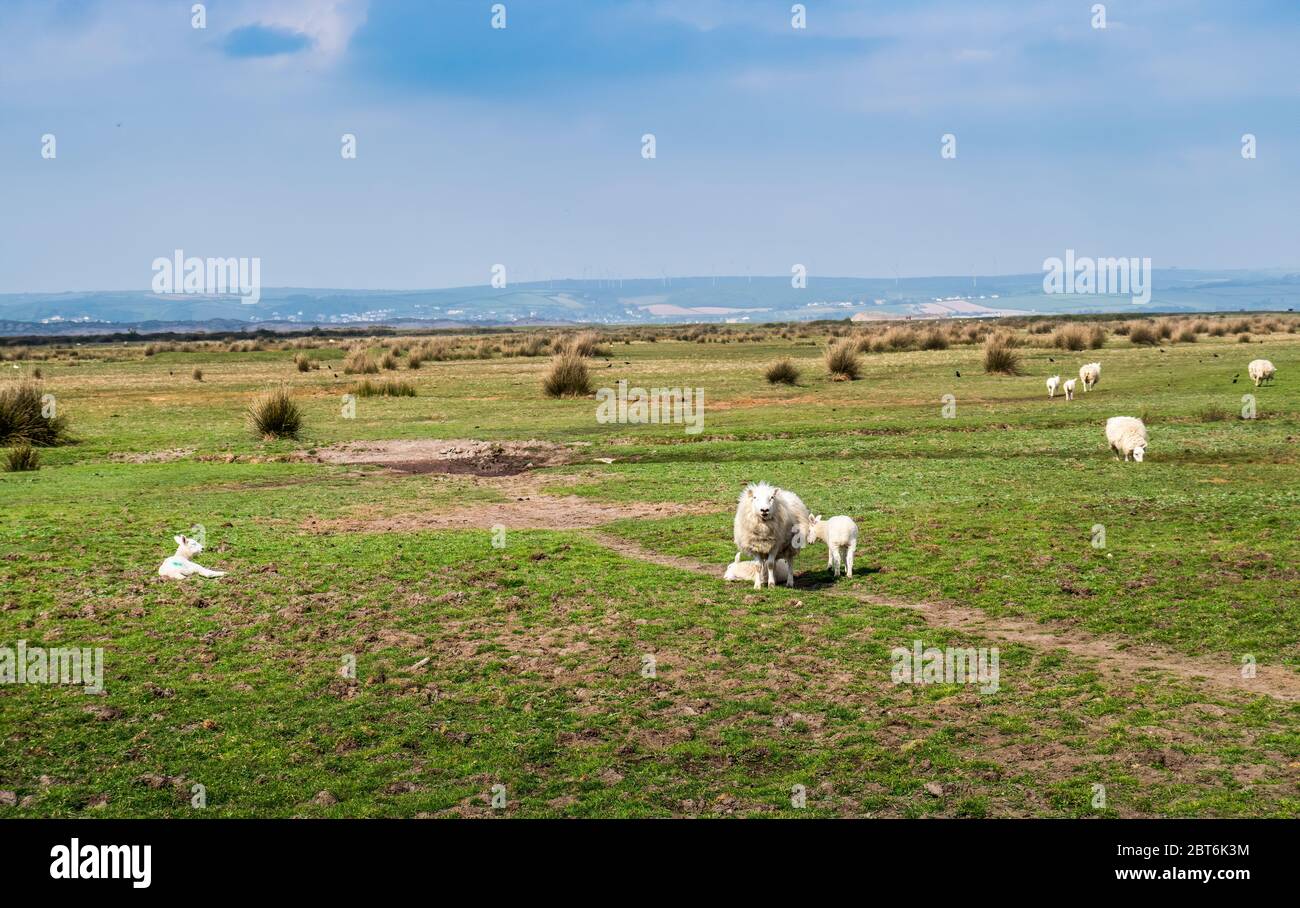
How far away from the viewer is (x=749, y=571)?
13844 millimetres

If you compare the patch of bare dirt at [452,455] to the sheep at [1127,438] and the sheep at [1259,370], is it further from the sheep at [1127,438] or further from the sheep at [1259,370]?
the sheep at [1259,370]

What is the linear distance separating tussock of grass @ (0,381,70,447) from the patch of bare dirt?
790 centimetres

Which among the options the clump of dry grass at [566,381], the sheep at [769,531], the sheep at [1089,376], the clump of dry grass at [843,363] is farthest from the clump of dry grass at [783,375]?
the sheep at [769,531]

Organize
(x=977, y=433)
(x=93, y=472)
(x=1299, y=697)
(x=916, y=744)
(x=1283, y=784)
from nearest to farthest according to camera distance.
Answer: (x=1283, y=784) < (x=916, y=744) < (x=1299, y=697) < (x=93, y=472) < (x=977, y=433)

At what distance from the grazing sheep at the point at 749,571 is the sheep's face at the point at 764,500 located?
3.04 feet

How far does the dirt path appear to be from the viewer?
9859 mm

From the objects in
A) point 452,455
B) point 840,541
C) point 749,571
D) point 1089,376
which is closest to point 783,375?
point 1089,376

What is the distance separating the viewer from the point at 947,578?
44.8ft

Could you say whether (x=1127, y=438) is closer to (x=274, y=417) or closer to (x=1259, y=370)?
(x=1259, y=370)

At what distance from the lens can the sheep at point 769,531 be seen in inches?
520

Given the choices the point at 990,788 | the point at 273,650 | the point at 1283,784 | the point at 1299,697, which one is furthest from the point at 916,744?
the point at 273,650
